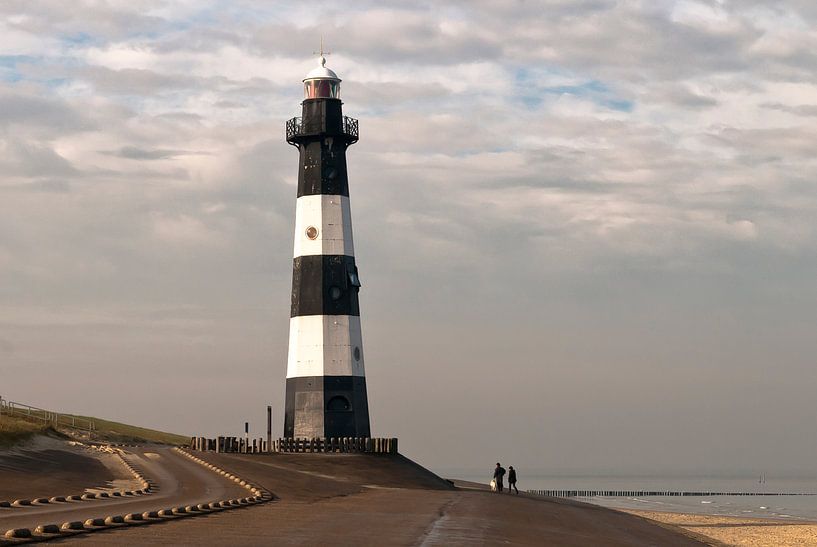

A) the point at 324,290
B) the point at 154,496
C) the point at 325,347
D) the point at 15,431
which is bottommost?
the point at 154,496

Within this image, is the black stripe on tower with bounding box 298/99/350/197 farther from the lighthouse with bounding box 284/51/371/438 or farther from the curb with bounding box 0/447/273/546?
the curb with bounding box 0/447/273/546

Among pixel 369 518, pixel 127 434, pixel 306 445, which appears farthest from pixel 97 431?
pixel 369 518

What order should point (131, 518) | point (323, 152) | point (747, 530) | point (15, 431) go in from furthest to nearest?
point (323, 152) < point (747, 530) < point (15, 431) < point (131, 518)

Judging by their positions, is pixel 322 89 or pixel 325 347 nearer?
pixel 325 347

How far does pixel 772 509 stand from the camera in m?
96.1

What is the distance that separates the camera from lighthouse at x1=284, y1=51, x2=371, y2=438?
6488 cm

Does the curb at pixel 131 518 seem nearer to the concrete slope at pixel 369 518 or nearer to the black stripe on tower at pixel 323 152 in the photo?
the concrete slope at pixel 369 518

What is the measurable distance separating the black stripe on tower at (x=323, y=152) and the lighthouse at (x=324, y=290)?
2.1 inches

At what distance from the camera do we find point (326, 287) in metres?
65.7

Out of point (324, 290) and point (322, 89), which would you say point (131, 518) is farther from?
point (322, 89)

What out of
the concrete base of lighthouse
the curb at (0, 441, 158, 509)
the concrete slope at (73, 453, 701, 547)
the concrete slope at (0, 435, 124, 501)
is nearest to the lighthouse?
the concrete base of lighthouse

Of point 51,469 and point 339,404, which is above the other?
point 339,404

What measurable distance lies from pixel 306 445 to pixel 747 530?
22.9 metres

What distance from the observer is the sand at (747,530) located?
54000 millimetres
